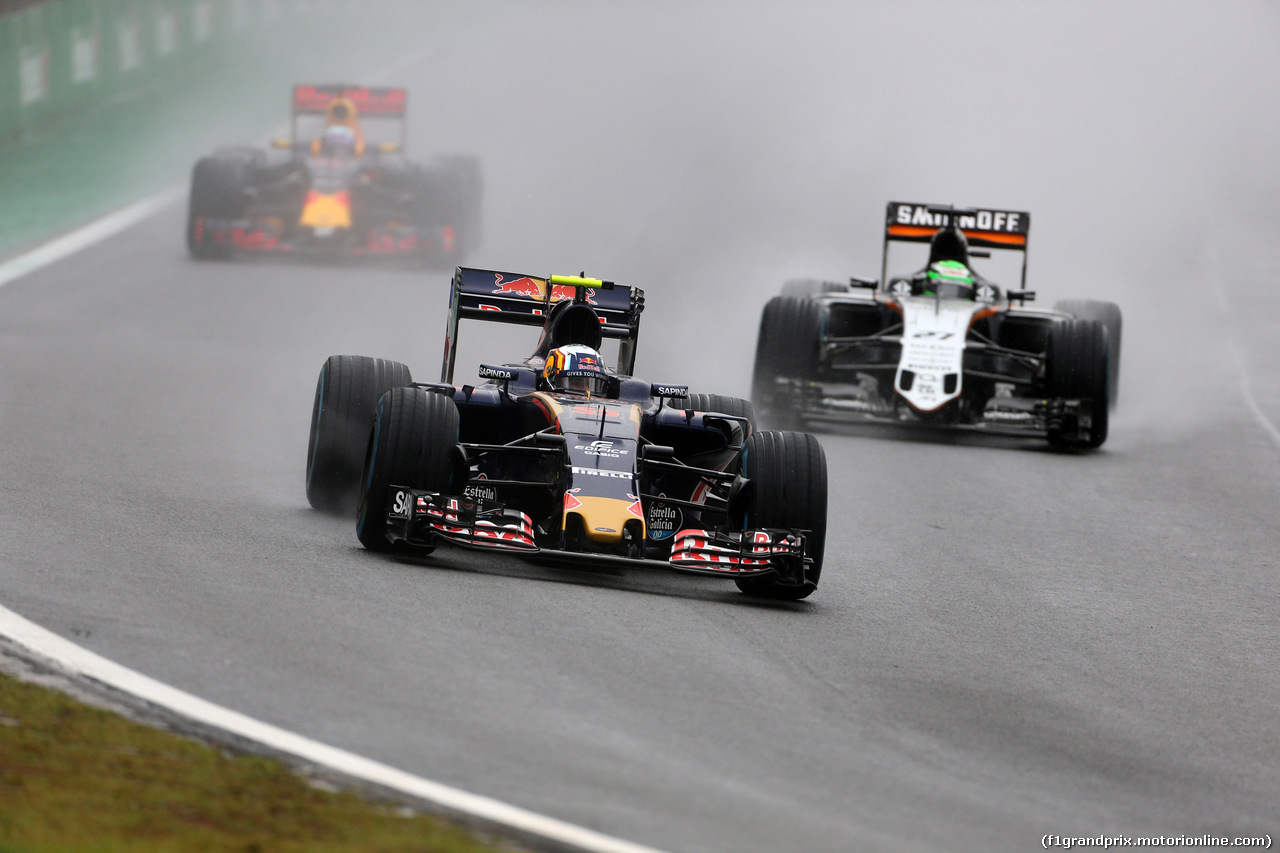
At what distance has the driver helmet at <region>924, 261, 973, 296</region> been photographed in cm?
1900

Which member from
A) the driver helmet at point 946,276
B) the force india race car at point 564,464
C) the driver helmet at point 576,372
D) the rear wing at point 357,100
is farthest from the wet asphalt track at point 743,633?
the rear wing at point 357,100

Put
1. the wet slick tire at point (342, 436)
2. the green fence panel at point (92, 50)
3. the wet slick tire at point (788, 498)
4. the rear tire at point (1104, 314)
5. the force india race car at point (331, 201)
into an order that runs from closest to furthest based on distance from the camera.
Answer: the wet slick tire at point (788, 498)
the wet slick tire at point (342, 436)
the rear tire at point (1104, 314)
the force india race car at point (331, 201)
the green fence panel at point (92, 50)

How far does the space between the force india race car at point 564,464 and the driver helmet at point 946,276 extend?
710 cm

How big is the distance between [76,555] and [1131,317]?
24.0m

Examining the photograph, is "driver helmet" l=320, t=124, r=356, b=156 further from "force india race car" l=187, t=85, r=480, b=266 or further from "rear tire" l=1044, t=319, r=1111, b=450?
"rear tire" l=1044, t=319, r=1111, b=450

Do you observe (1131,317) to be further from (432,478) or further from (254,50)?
(254,50)

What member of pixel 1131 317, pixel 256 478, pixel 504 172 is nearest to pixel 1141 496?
pixel 256 478

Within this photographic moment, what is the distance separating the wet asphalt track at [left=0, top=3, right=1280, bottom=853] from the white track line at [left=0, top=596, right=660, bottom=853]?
110mm

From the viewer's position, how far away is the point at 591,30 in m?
58.0

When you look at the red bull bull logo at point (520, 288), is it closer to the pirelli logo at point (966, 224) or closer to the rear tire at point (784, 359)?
the rear tire at point (784, 359)

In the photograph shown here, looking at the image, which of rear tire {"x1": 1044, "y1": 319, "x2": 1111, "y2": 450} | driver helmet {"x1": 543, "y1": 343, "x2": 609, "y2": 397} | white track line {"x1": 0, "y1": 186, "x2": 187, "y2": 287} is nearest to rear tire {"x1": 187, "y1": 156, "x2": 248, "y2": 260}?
Answer: white track line {"x1": 0, "y1": 186, "x2": 187, "y2": 287}

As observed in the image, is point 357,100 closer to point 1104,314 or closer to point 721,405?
point 1104,314

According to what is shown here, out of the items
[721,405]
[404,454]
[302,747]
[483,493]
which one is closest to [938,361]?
[721,405]

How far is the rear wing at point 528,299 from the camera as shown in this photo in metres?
12.5
